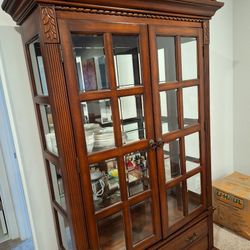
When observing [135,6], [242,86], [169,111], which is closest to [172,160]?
[169,111]

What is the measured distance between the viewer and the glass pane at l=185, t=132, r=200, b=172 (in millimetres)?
Answer: 1418

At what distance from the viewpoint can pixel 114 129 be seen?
107cm

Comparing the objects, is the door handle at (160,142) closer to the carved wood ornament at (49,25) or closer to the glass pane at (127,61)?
the glass pane at (127,61)

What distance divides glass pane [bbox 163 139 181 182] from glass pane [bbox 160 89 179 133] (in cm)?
10

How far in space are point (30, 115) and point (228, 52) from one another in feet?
6.45

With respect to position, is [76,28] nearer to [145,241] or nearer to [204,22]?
[204,22]

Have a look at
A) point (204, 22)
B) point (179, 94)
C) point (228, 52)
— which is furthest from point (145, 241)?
point (228, 52)

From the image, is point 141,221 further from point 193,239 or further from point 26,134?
point 26,134

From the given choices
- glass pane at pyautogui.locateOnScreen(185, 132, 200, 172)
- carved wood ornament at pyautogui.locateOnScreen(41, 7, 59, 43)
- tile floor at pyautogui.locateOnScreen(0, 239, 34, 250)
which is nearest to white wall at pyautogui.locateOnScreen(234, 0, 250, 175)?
glass pane at pyautogui.locateOnScreen(185, 132, 200, 172)

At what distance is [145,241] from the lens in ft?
4.07

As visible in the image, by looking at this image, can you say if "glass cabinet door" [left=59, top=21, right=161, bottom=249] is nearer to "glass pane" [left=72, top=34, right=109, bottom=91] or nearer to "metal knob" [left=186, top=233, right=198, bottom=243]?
"glass pane" [left=72, top=34, right=109, bottom=91]

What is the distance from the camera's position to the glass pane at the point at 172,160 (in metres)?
1.32

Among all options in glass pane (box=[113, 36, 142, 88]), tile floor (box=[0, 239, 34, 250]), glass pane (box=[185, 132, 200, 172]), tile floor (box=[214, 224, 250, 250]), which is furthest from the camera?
tile floor (box=[0, 239, 34, 250])

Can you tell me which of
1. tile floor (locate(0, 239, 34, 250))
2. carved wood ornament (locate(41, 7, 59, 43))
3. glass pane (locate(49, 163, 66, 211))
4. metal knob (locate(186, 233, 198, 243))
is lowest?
tile floor (locate(0, 239, 34, 250))
